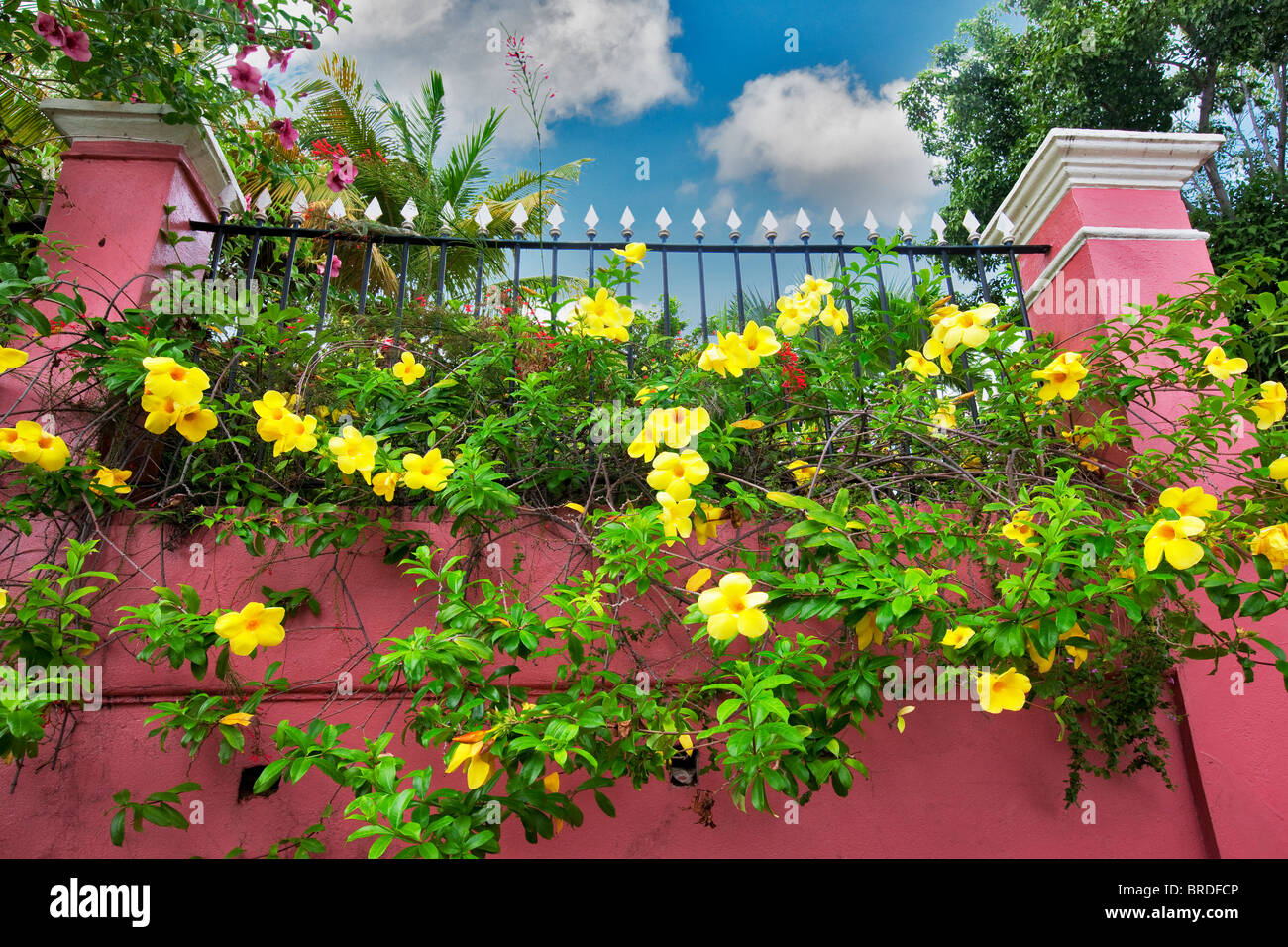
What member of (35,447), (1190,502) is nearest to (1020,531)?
(1190,502)

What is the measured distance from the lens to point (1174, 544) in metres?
1.40

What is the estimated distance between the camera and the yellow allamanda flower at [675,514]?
1646mm

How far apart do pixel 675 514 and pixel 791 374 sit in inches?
40.2

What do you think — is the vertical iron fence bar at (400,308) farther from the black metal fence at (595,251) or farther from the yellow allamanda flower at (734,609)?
the yellow allamanda flower at (734,609)

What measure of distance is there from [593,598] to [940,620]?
77cm

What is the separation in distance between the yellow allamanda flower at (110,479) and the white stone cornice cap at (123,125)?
1.38 metres

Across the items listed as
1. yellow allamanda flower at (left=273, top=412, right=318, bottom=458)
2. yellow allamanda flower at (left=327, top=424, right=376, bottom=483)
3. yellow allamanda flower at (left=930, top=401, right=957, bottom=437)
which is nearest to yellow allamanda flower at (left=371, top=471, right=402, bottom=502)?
yellow allamanda flower at (left=327, top=424, right=376, bottom=483)

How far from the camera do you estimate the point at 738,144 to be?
1977cm

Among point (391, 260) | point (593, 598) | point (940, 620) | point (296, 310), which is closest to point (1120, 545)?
point (940, 620)

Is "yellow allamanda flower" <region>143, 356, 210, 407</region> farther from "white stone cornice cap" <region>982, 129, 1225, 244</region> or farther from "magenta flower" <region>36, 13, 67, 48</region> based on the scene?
"white stone cornice cap" <region>982, 129, 1225, 244</region>

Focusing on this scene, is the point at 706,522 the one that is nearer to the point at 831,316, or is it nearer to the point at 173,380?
the point at 831,316

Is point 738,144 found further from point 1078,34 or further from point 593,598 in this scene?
point 593,598

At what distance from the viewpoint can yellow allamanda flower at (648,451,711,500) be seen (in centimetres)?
163

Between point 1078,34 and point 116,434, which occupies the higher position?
point 1078,34
